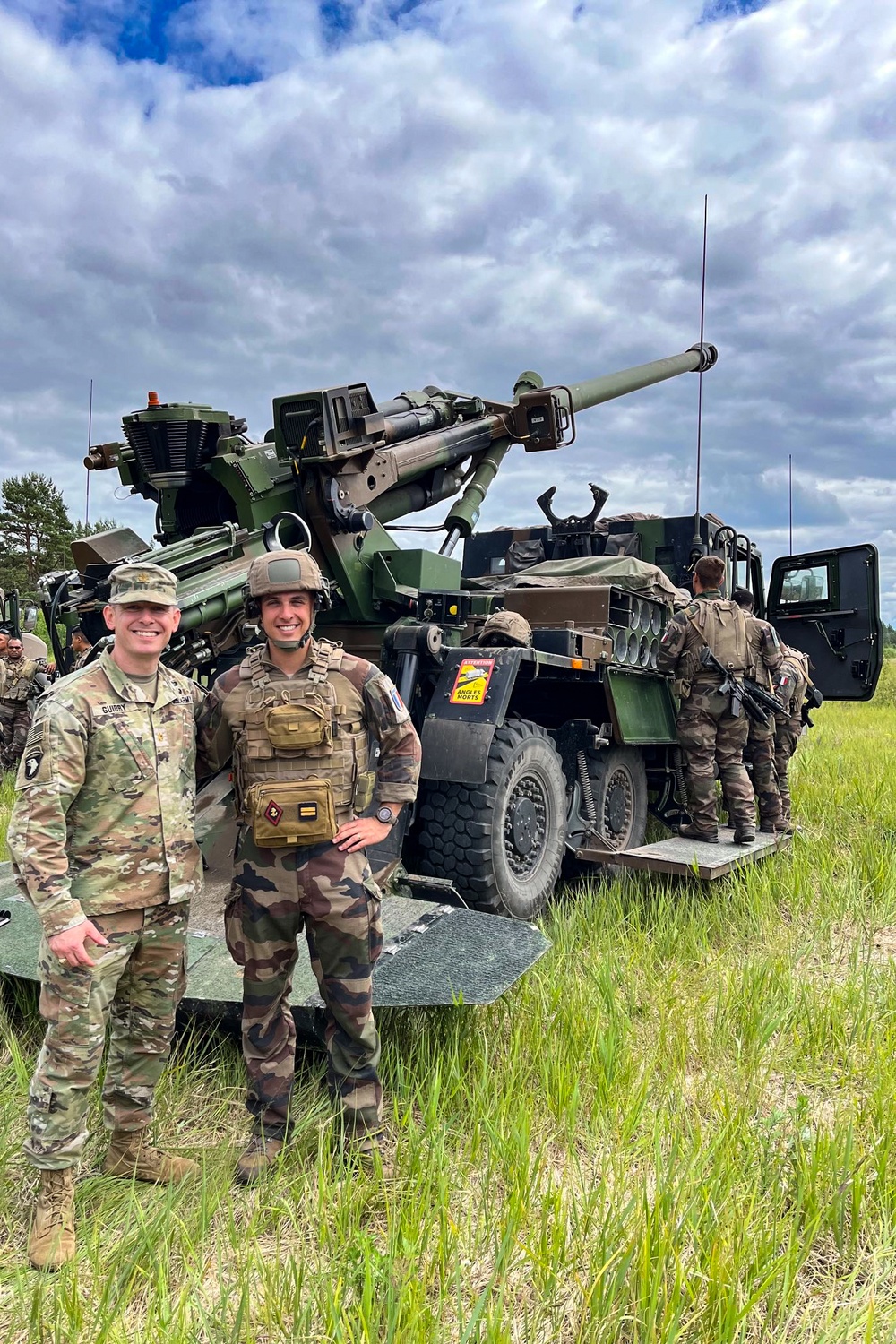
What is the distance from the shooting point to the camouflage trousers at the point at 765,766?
6.52 m

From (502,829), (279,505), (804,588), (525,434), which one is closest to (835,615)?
(804,588)

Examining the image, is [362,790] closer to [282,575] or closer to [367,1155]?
[282,575]

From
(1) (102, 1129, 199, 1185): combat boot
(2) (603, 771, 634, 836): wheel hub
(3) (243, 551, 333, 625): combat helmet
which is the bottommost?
(1) (102, 1129, 199, 1185): combat boot

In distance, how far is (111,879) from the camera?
8.50 feet

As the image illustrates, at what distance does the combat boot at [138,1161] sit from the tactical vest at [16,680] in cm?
829

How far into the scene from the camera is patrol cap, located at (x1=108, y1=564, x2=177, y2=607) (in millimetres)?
2637

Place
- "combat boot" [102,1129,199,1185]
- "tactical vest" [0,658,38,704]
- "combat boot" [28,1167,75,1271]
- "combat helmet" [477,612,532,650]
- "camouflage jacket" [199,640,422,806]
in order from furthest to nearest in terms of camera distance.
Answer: "tactical vest" [0,658,38,704] → "combat helmet" [477,612,532,650] → "camouflage jacket" [199,640,422,806] → "combat boot" [102,1129,199,1185] → "combat boot" [28,1167,75,1271]

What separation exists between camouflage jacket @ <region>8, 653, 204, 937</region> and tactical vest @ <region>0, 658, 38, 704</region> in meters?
8.28

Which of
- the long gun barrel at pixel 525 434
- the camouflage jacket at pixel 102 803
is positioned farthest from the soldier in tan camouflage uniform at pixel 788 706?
the camouflage jacket at pixel 102 803

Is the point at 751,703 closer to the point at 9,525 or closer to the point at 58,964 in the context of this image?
the point at 58,964

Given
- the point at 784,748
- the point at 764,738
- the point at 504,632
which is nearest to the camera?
the point at 504,632

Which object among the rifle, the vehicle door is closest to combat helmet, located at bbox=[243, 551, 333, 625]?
the rifle

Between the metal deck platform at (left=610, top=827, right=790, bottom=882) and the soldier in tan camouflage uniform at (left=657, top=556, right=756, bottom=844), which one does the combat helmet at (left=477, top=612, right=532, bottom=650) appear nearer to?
the metal deck platform at (left=610, top=827, right=790, bottom=882)

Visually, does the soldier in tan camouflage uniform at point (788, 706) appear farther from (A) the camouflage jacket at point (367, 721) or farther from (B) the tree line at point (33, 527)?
(B) the tree line at point (33, 527)
